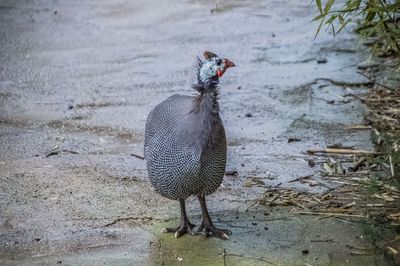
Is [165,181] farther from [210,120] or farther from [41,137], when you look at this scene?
[41,137]

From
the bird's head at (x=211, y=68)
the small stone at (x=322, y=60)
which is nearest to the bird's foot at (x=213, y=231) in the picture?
the bird's head at (x=211, y=68)

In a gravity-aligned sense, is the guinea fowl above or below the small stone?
above

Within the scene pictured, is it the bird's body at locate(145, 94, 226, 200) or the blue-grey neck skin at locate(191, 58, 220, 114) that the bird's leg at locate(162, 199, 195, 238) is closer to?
the bird's body at locate(145, 94, 226, 200)

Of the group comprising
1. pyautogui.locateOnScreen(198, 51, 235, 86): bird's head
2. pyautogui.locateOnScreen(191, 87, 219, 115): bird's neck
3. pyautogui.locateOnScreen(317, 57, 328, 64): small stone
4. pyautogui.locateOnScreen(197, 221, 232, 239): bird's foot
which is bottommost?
pyautogui.locateOnScreen(197, 221, 232, 239): bird's foot

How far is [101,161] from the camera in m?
4.84

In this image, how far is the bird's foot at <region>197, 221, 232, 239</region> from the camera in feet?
12.5

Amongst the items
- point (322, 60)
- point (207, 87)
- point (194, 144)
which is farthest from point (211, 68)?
point (322, 60)

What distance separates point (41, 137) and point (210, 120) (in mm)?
2051

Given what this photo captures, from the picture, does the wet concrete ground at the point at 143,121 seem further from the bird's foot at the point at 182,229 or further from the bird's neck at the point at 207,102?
the bird's neck at the point at 207,102

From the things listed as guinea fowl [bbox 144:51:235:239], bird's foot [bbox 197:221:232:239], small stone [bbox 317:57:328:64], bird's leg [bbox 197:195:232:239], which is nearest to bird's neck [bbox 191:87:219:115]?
guinea fowl [bbox 144:51:235:239]

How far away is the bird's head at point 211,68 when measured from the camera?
11.7ft

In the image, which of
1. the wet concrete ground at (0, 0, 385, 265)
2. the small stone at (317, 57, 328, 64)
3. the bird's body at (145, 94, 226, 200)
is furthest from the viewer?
the small stone at (317, 57, 328, 64)

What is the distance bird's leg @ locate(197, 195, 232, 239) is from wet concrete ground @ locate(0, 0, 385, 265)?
6 centimetres

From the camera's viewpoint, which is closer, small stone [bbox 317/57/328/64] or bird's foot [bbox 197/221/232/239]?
bird's foot [bbox 197/221/232/239]
